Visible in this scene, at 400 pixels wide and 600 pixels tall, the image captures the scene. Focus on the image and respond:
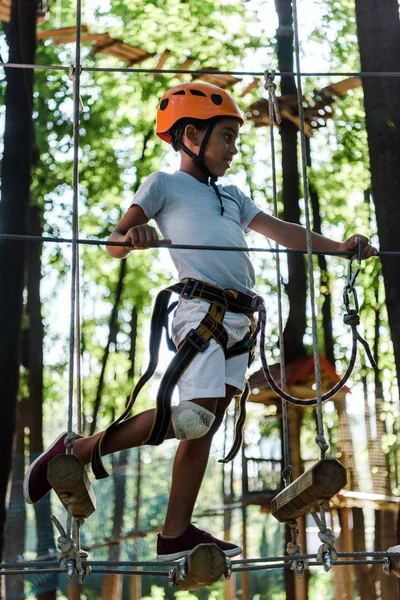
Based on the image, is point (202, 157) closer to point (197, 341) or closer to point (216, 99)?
point (216, 99)

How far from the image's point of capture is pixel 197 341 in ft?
8.02

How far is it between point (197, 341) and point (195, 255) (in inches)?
11.7

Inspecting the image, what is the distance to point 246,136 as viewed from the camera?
11.6m

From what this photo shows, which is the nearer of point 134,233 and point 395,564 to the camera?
point 134,233

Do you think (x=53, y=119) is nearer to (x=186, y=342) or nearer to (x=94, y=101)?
(x=94, y=101)

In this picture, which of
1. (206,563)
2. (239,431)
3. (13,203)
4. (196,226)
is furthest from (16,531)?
(206,563)

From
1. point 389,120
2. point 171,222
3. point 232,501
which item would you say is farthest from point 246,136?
point 171,222

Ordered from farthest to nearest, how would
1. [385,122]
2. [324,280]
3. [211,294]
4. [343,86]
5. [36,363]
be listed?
[324,280], [36,363], [343,86], [385,122], [211,294]

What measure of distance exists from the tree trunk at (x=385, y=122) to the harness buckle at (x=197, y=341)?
2151 mm

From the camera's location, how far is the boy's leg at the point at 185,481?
8.04ft

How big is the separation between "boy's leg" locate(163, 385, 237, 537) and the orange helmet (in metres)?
0.90

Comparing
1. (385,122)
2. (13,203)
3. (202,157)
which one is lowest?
(202,157)

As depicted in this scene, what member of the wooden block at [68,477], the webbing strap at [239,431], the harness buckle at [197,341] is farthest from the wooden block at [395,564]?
the wooden block at [68,477]

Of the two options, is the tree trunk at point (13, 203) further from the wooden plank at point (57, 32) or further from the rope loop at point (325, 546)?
the rope loop at point (325, 546)
